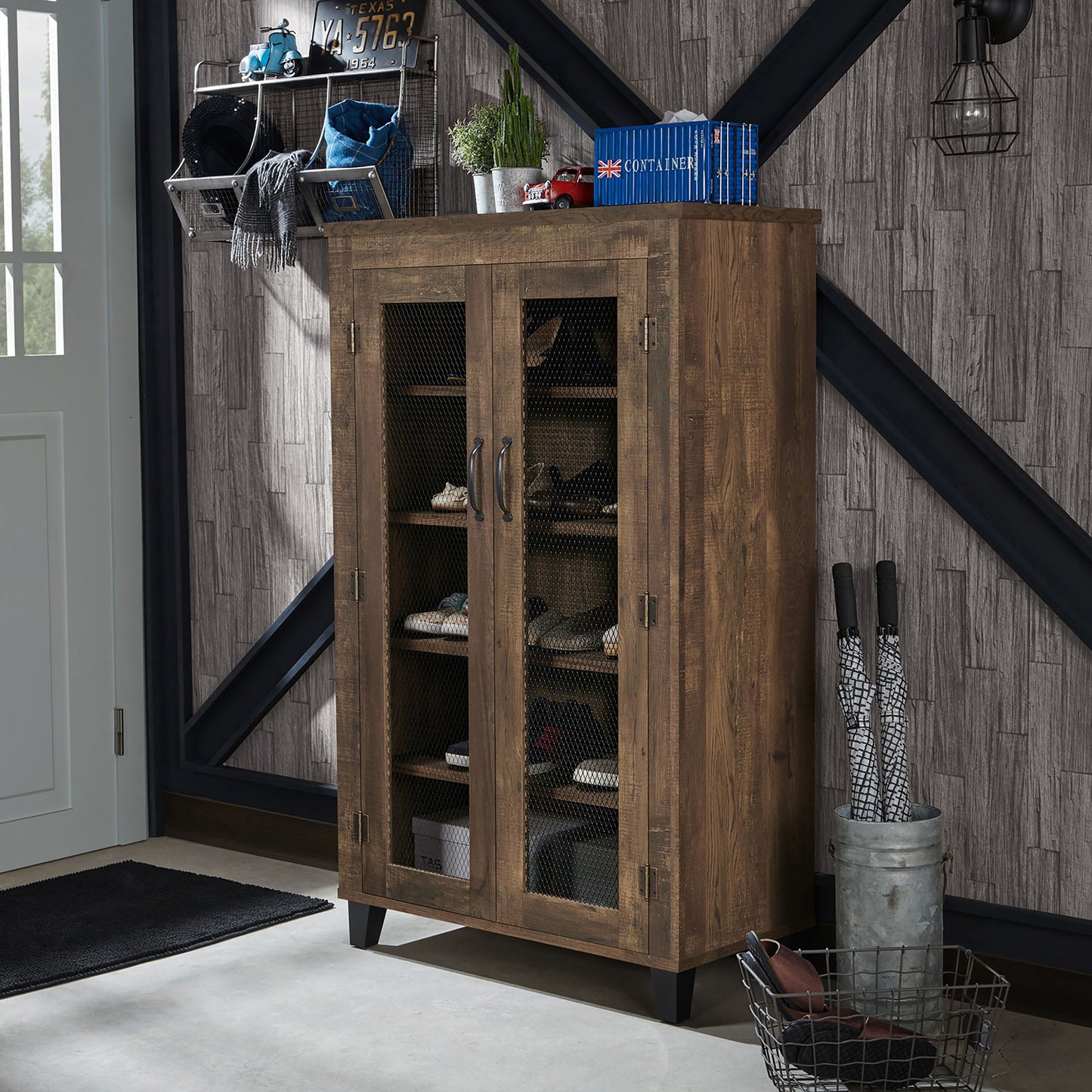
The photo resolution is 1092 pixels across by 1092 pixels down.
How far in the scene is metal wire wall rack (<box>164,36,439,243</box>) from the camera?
12.8 feet

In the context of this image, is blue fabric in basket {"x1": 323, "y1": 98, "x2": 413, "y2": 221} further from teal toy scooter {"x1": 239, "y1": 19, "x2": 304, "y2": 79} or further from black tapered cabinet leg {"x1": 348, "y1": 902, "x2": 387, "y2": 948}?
black tapered cabinet leg {"x1": 348, "y1": 902, "x2": 387, "y2": 948}

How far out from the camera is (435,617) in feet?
11.5

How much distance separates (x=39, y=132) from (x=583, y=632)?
2211 mm

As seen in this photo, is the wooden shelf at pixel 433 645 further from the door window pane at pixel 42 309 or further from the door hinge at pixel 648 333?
the door window pane at pixel 42 309

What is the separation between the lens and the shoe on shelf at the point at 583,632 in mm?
3203

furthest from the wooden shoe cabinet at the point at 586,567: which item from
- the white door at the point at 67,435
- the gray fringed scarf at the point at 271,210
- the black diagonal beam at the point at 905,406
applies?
the white door at the point at 67,435

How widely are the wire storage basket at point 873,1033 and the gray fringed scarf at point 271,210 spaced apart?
2.09 meters

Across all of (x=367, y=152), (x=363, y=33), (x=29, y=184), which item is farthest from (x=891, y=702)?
(x=29, y=184)

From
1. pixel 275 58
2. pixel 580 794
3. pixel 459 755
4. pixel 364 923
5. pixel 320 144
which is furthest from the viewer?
pixel 275 58

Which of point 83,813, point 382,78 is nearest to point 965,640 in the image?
point 382,78

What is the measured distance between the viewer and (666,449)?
120 inches

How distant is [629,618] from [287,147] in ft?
5.98

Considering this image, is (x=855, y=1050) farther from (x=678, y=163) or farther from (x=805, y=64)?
(x=805, y=64)

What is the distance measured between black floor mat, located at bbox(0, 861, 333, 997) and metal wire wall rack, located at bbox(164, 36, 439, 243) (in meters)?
1.67
